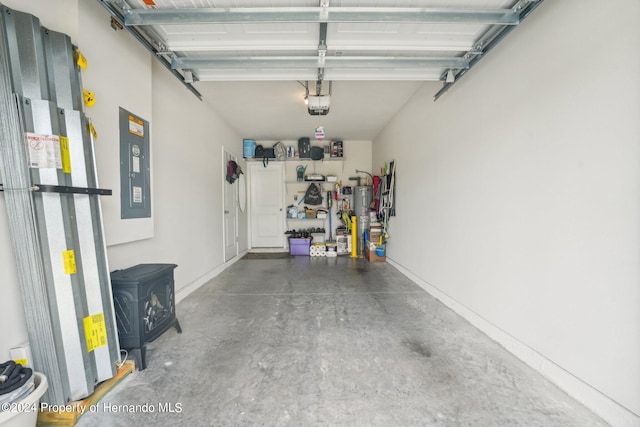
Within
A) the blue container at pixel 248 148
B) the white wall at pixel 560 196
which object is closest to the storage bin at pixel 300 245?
the blue container at pixel 248 148

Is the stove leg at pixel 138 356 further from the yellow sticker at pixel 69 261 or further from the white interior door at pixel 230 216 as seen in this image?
the white interior door at pixel 230 216

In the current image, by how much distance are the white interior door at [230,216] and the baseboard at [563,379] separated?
3949mm

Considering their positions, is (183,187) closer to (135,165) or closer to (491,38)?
(135,165)

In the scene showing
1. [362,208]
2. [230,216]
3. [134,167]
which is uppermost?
[134,167]

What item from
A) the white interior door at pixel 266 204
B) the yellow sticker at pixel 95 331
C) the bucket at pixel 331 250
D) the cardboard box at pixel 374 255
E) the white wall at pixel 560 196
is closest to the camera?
the white wall at pixel 560 196

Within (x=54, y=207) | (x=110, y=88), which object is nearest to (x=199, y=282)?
(x=54, y=207)

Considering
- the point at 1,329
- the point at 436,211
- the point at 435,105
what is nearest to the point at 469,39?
the point at 435,105

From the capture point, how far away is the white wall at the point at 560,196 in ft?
3.93

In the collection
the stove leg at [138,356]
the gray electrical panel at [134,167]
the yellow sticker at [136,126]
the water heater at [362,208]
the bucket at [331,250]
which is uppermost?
the yellow sticker at [136,126]

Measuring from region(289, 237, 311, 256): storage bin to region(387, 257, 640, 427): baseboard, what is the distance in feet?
12.4

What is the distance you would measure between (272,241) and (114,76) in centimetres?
475

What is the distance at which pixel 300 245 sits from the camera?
18.9ft

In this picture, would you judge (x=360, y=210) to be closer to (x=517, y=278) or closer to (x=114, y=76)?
(x=517, y=278)

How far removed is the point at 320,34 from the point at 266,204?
4.65 meters
